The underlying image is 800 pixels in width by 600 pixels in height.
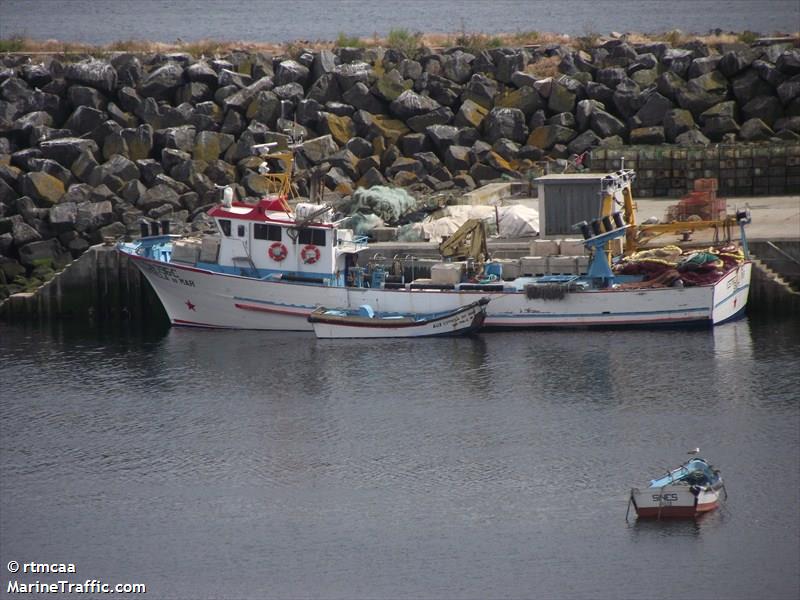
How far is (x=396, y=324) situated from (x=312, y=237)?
3286mm

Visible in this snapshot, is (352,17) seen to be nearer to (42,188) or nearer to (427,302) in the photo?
(42,188)

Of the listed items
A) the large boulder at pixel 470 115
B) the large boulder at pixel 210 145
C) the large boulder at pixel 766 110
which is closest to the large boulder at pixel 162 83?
the large boulder at pixel 210 145

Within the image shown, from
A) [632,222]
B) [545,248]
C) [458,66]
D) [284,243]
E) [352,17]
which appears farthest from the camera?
[352,17]

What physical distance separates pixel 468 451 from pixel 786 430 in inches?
250

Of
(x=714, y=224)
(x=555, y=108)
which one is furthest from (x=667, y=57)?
(x=714, y=224)

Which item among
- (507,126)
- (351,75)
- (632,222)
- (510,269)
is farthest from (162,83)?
(632,222)

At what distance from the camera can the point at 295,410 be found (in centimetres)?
3170

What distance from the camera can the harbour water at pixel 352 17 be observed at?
102062mm

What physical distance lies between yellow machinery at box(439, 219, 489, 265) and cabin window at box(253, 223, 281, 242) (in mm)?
4292

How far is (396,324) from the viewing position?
36594 millimetres

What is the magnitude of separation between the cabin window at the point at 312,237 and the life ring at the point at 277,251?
505 millimetres

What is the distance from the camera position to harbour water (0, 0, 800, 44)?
4018 inches

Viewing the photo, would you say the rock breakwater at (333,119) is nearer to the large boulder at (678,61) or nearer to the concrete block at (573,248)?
the large boulder at (678,61)

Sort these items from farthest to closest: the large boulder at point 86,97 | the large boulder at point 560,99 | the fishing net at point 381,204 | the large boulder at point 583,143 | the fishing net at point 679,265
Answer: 1. the large boulder at point 86,97
2. the large boulder at point 560,99
3. the large boulder at point 583,143
4. the fishing net at point 381,204
5. the fishing net at point 679,265
